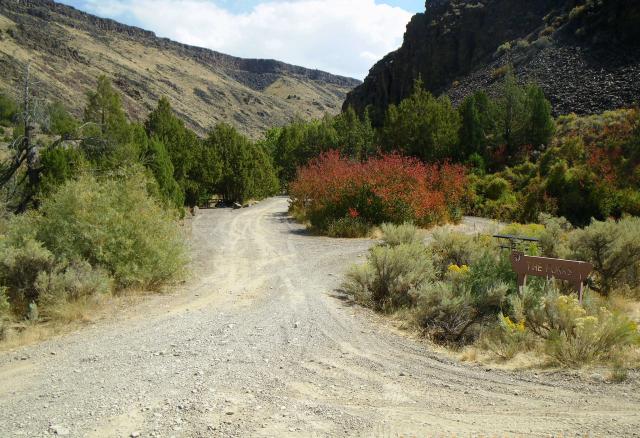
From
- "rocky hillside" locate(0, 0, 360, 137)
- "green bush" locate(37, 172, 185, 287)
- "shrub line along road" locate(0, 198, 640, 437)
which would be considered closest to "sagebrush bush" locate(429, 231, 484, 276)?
"shrub line along road" locate(0, 198, 640, 437)

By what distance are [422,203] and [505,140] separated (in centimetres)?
1514

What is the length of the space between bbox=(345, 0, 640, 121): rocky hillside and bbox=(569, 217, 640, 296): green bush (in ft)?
82.8

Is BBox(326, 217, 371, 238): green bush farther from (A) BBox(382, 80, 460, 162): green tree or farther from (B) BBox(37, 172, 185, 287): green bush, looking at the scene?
(A) BBox(382, 80, 460, 162): green tree

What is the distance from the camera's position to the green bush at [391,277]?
8.59m

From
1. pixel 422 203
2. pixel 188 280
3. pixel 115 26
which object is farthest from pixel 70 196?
pixel 115 26

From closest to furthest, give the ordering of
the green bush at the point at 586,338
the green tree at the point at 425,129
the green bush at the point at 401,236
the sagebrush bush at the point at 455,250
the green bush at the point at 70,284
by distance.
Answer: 1. the green bush at the point at 586,338
2. the green bush at the point at 70,284
3. the sagebrush bush at the point at 455,250
4. the green bush at the point at 401,236
5. the green tree at the point at 425,129

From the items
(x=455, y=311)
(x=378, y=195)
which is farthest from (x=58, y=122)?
(x=455, y=311)

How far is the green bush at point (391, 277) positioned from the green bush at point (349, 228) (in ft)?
23.5

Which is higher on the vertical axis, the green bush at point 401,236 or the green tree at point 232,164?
the green tree at point 232,164

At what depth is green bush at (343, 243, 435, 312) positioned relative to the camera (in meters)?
8.59

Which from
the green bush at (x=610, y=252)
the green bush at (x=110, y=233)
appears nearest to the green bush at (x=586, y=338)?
the green bush at (x=610, y=252)

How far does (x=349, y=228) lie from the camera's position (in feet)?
54.8

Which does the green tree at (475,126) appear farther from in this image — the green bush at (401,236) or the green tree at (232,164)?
the green bush at (401,236)

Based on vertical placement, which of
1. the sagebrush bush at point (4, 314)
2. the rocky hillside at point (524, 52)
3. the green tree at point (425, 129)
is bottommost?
the sagebrush bush at point (4, 314)
